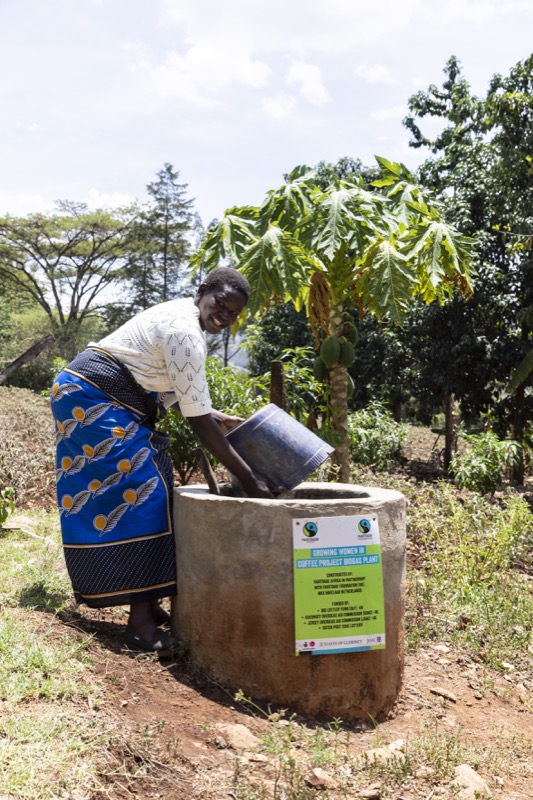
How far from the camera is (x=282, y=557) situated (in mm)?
2918

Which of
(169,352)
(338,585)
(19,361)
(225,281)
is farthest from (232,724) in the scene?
(19,361)

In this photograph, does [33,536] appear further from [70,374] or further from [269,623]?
[269,623]

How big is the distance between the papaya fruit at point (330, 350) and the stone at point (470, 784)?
3.13 meters

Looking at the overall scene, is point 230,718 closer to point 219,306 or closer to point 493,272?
point 219,306

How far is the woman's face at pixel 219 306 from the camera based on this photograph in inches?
125

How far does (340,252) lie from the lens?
495 centimetres

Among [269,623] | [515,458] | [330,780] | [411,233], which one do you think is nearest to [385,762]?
[330,780]

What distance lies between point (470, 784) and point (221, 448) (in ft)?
A: 4.72

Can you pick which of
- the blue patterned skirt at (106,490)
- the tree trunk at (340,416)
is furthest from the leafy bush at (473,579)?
the blue patterned skirt at (106,490)

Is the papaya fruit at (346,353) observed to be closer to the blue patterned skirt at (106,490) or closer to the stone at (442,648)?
the stone at (442,648)

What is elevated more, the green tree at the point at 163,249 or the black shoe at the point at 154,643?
the green tree at the point at 163,249

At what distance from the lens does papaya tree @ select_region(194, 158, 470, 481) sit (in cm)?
462

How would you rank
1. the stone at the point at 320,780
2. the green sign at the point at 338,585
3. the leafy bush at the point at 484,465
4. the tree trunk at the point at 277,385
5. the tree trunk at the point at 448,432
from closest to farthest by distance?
the stone at the point at 320,780
the green sign at the point at 338,585
the tree trunk at the point at 277,385
the leafy bush at the point at 484,465
the tree trunk at the point at 448,432

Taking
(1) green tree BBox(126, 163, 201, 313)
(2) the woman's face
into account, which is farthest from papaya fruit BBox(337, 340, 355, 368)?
(1) green tree BBox(126, 163, 201, 313)
